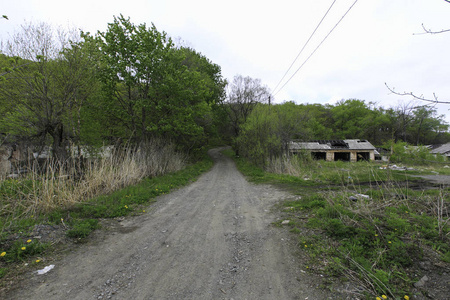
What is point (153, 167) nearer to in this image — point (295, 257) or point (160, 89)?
point (160, 89)

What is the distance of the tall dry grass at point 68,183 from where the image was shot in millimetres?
4551

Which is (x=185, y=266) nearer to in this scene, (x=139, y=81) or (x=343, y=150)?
(x=139, y=81)

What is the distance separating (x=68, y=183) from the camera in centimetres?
564

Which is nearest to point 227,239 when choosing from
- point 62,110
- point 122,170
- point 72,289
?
point 72,289

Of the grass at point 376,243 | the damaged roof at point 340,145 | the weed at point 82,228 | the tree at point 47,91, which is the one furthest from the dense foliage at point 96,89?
the damaged roof at point 340,145

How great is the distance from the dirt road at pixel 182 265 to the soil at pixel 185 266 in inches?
0.5

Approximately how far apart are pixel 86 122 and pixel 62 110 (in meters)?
2.53

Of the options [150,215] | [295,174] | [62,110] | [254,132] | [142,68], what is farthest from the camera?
[254,132]

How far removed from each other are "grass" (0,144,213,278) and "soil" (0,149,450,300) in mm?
254

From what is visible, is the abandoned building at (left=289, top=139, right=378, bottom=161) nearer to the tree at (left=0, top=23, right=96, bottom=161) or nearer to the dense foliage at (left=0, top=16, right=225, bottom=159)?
the dense foliage at (left=0, top=16, right=225, bottom=159)

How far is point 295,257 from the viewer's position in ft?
10.4

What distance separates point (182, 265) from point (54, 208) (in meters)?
3.85

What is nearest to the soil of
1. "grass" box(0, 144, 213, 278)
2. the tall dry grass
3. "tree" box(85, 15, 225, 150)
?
"grass" box(0, 144, 213, 278)

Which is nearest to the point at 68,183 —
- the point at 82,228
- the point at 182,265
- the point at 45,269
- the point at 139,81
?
the point at 82,228
